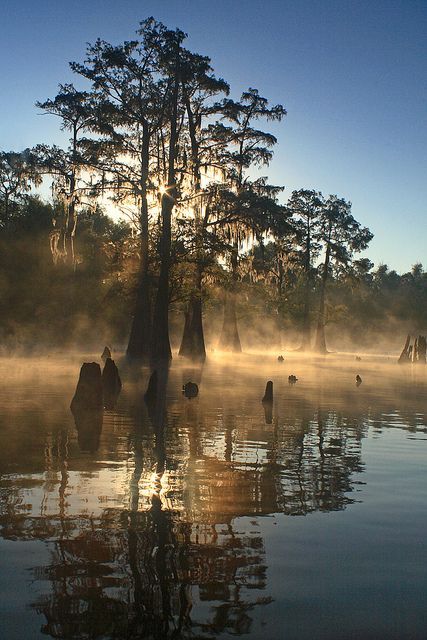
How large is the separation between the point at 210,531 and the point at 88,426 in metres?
7.71

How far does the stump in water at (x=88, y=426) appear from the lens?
11604mm

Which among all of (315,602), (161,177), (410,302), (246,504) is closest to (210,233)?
(161,177)

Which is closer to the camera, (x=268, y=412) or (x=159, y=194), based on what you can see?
(x=268, y=412)

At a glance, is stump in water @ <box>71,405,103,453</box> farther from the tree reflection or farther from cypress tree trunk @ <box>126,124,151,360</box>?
cypress tree trunk @ <box>126,124,151,360</box>

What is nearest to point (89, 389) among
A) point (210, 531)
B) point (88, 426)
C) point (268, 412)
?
point (88, 426)

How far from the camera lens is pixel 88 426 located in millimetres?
13953

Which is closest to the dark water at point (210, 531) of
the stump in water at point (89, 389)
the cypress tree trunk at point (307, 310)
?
the stump in water at point (89, 389)

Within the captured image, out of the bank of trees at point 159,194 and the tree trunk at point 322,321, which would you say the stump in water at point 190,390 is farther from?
the tree trunk at point 322,321

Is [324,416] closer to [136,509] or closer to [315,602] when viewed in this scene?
[136,509]

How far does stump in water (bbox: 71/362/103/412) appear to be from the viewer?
1619 centimetres

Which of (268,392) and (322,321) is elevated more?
(322,321)

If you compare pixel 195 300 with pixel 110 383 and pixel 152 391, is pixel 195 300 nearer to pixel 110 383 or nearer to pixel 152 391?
pixel 110 383

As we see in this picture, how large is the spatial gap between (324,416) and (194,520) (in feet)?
34.4

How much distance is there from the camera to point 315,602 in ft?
16.2
